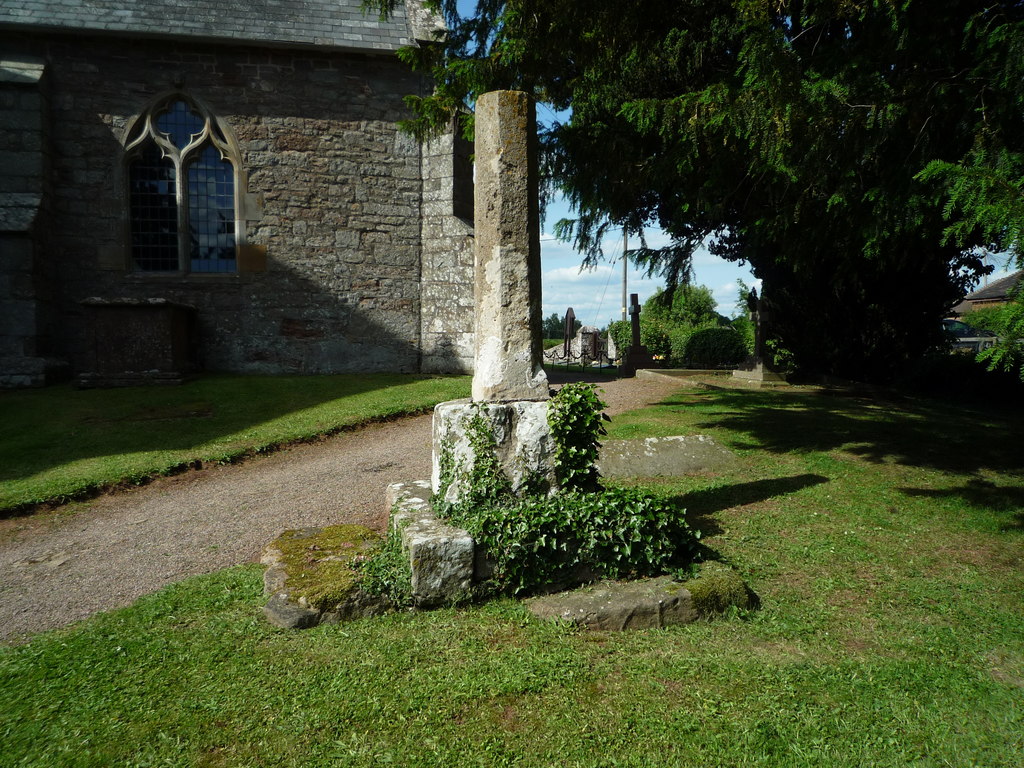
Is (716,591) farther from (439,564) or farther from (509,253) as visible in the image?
(509,253)

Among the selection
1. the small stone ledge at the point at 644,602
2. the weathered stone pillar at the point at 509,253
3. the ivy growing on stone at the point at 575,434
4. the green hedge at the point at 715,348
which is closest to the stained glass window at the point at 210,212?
the weathered stone pillar at the point at 509,253


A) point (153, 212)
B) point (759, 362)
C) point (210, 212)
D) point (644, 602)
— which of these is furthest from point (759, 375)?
point (153, 212)

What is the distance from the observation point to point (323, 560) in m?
3.90

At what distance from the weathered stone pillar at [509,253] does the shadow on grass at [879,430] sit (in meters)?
4.04

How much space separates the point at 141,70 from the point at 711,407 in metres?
12.3

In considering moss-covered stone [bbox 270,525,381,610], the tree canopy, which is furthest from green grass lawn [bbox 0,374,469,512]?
the tree canopy

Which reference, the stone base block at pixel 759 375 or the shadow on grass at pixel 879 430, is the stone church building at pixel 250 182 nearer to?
the stone base block at pixel 759 375

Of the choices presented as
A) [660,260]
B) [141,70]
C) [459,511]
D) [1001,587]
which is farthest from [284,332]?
[1001,587]

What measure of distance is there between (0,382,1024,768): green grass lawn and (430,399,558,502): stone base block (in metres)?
0.79

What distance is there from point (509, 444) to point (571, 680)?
1540 mm

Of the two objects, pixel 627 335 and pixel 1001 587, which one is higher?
pixel 627 335

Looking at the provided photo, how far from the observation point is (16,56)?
39.3 feet

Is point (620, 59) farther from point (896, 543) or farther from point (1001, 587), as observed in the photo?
point (1001, 587)

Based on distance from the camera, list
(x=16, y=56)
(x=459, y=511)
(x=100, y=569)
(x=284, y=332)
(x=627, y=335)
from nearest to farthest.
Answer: (x=459, y=511) → (x=100, y=569) → (x=16, y=56) → (x=284, y=332) → (x=627, y=335)
